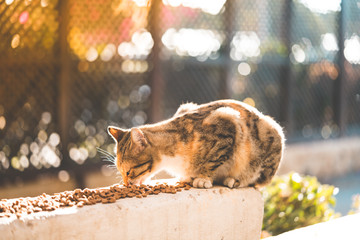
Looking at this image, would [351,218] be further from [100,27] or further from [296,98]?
[296,98]

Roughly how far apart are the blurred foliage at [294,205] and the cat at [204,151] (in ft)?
4.19

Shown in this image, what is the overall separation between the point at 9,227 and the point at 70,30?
3811 millimetres

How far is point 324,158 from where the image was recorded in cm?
819

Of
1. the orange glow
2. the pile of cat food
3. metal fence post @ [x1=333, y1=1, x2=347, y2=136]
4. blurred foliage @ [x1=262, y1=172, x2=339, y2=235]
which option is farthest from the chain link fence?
the pile of cat food

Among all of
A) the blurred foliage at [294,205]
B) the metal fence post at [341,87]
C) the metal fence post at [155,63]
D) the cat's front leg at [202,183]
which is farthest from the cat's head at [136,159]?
the metal fence post at [341,87]

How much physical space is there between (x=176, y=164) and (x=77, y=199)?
87 cm

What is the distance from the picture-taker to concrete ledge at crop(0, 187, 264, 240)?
2.21 m

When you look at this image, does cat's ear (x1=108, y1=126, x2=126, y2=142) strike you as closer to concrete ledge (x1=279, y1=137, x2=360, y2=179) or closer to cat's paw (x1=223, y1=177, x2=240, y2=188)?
cat's paw (x1=223, y1=177, x2=240, y2=188)

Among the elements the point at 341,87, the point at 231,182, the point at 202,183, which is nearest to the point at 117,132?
the point at 202,183

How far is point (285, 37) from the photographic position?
7773mm

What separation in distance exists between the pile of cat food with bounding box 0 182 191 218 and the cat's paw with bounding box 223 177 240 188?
0.98 ft

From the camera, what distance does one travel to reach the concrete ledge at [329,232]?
3.02 meters

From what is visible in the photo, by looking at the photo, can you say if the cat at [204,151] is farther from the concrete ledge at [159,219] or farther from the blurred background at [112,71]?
the blurred background at [112,71]

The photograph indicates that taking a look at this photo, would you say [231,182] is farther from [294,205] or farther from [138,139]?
[294,205]
